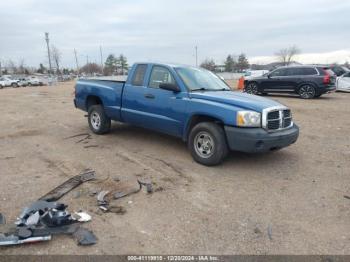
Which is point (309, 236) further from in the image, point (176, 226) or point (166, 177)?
point (166, 177)

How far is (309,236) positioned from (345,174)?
239 cm

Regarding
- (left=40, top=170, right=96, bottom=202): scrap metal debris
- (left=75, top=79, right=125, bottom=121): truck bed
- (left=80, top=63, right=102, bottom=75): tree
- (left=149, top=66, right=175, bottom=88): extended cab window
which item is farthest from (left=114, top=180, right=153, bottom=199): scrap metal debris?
(left=80, top=63, right=102, bottom=75): tree

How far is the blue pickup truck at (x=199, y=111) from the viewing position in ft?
18.3

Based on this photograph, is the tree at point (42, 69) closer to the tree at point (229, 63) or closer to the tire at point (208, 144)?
the tree at point (229, 63)

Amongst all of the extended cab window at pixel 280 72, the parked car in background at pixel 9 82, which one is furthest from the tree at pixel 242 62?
the extended cab window at pixel 280 72

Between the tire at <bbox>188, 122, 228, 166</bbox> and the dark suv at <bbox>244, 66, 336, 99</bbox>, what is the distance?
13.0m

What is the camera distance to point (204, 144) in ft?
19.6

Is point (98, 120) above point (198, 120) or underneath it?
underneath

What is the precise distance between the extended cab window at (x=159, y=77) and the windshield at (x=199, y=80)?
21 centimetres

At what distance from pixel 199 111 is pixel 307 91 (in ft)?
43.0

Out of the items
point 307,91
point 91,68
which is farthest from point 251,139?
point 91,68

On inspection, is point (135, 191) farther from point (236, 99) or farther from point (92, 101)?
point (92, 101)

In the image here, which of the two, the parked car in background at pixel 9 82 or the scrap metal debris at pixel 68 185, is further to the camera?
the parked car in background at pixel 9 82

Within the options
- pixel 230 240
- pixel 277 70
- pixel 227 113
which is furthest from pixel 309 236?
pixel 277 70
